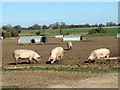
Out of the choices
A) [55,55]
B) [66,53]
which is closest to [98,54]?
[55,55]

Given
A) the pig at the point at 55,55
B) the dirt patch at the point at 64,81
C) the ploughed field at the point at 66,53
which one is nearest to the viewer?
the dirt patch at the point at 64,81

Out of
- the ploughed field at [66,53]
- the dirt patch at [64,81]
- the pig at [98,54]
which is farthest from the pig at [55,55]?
the dirt patch at [64,81]

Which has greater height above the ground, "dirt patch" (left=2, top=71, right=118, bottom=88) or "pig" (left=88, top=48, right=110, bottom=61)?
"pig" (left=88, top=48, right=110, bottom=61)

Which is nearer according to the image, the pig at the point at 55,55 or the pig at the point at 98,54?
the pig at the point at 55,55

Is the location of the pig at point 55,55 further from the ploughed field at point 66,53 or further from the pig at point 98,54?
the pig at point 98,54

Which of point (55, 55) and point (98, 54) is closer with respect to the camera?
point (55, 55)

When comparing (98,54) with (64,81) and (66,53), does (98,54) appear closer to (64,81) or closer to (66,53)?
(66,53)

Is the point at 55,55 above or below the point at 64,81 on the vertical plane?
above

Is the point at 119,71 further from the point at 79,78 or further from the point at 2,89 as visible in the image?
the point at 2,89

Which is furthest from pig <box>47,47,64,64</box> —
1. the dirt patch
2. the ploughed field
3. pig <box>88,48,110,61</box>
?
the dirt patch

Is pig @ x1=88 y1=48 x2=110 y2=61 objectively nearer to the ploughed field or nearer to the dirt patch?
the ploughed field

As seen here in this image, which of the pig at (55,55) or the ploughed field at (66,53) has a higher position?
the pig at (55,55)

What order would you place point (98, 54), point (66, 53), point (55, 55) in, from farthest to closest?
point (66, 53), point (98, 54), point (55, 55)

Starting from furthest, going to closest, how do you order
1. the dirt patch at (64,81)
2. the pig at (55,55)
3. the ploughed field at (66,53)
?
the ploughed field at (66,53) < the pig at (55,55) < the dirt patch at (64,81)
